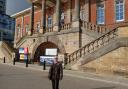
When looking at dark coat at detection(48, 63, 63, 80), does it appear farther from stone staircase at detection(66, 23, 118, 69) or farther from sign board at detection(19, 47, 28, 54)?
sign board at detection(19, 47, 28, 54)

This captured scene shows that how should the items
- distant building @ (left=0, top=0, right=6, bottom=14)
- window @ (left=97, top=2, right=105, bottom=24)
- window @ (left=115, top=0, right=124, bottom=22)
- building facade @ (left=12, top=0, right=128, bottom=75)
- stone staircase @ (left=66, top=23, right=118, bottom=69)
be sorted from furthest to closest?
distant building @ (left=0, top=0, right=6, bottom=14) → window @ (left=97, top=2, right=105, bottom=24) → window @ (left=115, top=0, right=124, bottom=22) → building facade @ (left=12, top=0, right=128, bottom=75) → stone staircase @ (left=66, top=23, right=118, bottom=69)

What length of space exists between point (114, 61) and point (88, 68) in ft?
9.08

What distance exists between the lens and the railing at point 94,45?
65.8 ft

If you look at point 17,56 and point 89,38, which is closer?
point 89,38

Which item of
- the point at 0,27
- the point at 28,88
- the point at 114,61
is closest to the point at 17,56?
the point at 114,61

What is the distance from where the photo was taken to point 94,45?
21312mm

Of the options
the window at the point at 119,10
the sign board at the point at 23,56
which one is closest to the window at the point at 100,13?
the window at the point at 119,10

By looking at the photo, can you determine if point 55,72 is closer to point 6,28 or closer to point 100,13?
point 100,13

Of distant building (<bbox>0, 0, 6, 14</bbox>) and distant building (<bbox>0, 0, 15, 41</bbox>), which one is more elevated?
distant building (<bbox>0, 0, 6, 14</bbox>)

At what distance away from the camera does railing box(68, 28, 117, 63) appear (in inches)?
789

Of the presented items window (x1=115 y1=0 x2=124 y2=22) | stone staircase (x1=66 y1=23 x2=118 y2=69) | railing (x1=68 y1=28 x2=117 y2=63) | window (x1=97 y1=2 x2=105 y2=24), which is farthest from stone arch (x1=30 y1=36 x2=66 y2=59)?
window (x1=115 y1=0 x2=124 y2=22)

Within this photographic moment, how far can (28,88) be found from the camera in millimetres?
11047

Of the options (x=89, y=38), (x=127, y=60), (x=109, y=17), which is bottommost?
(x=127, y=60)

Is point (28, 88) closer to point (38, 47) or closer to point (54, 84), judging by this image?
point (54, 84)
